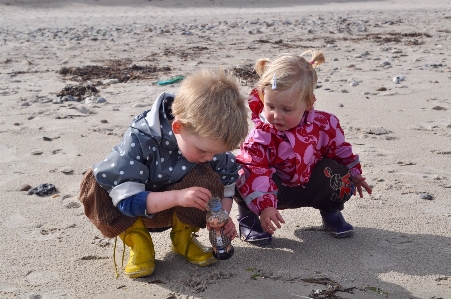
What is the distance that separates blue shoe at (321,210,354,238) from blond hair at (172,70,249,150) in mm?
781

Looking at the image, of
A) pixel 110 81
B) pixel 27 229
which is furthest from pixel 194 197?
pixel 110 81

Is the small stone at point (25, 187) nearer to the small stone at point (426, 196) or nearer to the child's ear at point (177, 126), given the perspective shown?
the child's ear at point (177, 126)

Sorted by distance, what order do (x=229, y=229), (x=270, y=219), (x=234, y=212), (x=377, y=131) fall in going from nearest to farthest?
(x=229, y=229) → (x=270, y=219) → (x=234, y=212) → (x=377, y=131)

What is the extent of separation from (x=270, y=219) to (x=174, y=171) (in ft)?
1.52

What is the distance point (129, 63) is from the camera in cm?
766

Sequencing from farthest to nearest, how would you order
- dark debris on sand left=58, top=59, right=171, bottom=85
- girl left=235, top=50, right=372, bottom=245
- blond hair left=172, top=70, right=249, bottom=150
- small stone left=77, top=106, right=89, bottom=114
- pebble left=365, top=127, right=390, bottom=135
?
1. dark debris on sand left=58, top=59, right=171, bottom=85
2. small stone left=77, top=106, right=89, bottom=114
3. pebble left=365, top=127, right=390, bottom=135
4. girl left=235, top=50, right=372, bottom=245
5. blond hair left=172, top=70, right=249, bottom=150

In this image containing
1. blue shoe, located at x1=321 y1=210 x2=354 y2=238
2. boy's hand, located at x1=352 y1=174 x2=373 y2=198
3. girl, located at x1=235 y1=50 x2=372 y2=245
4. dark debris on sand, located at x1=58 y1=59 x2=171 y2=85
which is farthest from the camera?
dark debris on sand, located at x1=58 y1=59 x2=171 y2=85

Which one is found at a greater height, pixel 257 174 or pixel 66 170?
pixel 257 174

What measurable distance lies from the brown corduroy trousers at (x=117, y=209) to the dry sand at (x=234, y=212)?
0.21m

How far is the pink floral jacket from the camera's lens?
2.79 metres

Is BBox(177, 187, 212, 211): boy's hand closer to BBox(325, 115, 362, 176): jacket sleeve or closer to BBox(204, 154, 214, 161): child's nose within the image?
BBox(204, 154, 214, 161): child's nose

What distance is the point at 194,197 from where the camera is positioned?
2365 mm

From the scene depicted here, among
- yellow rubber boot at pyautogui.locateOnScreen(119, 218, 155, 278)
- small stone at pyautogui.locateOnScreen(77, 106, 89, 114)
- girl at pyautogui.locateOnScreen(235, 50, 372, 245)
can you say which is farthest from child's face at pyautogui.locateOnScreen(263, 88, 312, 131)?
small stone at pyautogui.locateOnScreen(77, 106, 89, 114)

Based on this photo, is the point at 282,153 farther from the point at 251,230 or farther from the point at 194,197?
the point at 194,197
